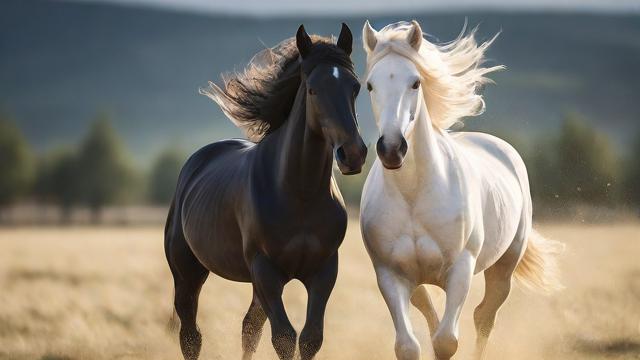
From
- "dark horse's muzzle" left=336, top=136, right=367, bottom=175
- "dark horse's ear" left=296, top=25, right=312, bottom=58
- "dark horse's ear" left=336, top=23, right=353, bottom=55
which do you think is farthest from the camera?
"dark horse's ear" left=336, top=23, right=353, bottom=55

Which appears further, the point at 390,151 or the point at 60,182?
the point at 60,182

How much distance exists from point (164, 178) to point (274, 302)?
255ft

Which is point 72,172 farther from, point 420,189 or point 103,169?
point 420,189

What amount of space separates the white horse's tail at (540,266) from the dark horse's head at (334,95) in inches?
126

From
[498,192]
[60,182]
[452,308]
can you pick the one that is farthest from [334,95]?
[60,182]

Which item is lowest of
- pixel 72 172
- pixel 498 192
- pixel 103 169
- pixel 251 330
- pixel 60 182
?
pixel 60 182

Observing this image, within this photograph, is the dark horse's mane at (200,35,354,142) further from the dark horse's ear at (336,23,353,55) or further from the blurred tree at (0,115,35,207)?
the blurred tree at (0,115,35,207)

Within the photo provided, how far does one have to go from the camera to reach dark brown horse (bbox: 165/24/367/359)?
578cm

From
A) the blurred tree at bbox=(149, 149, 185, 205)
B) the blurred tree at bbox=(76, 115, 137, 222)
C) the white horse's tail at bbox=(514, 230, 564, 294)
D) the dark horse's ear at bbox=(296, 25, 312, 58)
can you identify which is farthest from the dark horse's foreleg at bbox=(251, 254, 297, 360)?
the blurred tree at bbox=(149, 149, 185, 205)

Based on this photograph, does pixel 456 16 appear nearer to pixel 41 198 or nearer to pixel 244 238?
pixel 41 198

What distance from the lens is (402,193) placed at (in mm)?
6254

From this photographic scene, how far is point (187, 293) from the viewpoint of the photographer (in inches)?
299

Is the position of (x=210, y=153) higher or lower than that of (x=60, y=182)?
higher

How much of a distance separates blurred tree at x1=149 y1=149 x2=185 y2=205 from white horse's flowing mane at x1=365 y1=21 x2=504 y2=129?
75377 mm
